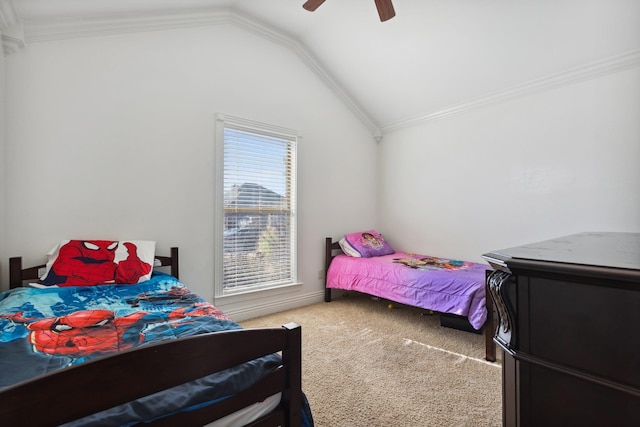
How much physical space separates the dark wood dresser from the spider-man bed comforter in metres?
0.77

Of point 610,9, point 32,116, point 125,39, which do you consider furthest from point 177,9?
point 610,9

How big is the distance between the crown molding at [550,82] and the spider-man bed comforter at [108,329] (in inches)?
135

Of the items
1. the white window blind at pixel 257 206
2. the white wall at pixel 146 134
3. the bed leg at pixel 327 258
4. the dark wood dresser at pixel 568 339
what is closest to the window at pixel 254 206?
the white window blind at pixel 257 206

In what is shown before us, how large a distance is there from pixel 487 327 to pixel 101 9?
155 inches

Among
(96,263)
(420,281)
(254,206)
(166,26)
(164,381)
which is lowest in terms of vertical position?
(420,281)

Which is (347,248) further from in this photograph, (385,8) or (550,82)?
(550,82)

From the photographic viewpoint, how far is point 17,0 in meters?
1.91

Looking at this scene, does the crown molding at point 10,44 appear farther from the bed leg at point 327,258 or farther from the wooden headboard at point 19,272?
the bed leg at point 327,258

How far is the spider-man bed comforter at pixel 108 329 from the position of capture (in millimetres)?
869

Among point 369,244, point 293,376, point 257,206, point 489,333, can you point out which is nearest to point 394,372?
point 489,333

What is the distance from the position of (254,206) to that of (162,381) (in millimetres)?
2462

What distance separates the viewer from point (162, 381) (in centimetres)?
78

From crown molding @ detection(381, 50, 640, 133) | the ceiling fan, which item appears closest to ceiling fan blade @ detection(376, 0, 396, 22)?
the ceiling fan

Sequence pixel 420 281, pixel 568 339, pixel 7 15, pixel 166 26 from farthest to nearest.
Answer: pixel 420 281, pixel 166 26, pixel 7 15, pixel 568 339
